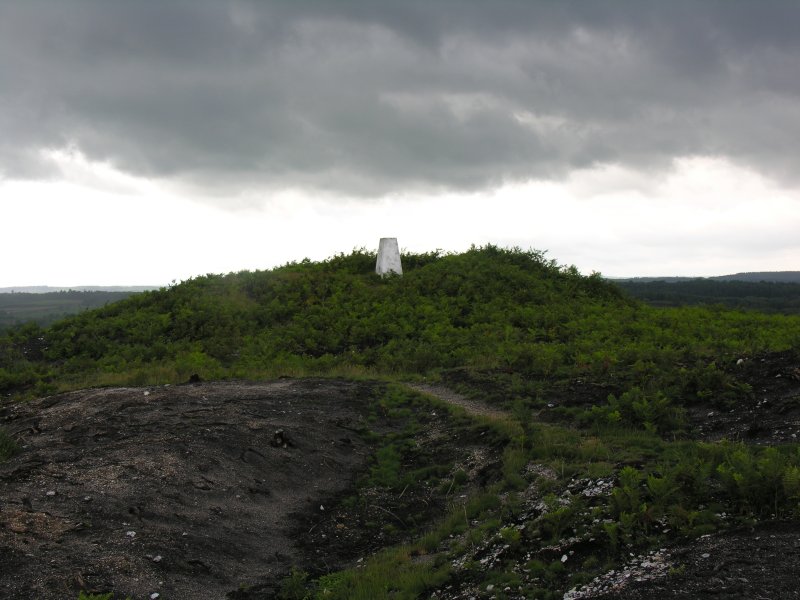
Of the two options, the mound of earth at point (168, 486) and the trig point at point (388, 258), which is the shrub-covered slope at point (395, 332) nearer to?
the trig point at point (388, 258)

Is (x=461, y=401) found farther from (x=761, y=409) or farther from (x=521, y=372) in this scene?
(x=761, y=409)

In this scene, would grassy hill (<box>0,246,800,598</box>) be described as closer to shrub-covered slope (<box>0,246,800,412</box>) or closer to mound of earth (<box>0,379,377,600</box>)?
shrub-covered slope (<box>0,246,800,412</box>)

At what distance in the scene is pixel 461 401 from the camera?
13289 mm

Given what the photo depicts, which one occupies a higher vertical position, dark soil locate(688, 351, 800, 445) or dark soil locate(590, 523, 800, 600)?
dark soil locate(688, 351, 800, 445)

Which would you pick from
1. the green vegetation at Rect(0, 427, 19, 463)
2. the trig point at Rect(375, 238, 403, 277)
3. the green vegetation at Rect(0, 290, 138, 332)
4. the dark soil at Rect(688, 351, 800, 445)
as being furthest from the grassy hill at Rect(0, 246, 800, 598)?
the green vegetation at Rect(0, 290, 138, 332)

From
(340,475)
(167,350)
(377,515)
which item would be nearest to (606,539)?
(377,515)

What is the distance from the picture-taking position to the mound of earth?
6.29m

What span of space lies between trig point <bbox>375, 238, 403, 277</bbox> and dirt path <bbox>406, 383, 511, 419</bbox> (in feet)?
40.3

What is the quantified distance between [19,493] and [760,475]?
27.5 feet

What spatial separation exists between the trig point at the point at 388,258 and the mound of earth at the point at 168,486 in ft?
46.8

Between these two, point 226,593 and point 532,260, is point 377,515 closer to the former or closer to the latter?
point 226,593

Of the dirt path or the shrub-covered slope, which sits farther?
the shrub-covered slope

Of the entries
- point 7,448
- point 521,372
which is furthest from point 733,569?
point 521,372

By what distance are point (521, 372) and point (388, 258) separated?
44.5 ft
